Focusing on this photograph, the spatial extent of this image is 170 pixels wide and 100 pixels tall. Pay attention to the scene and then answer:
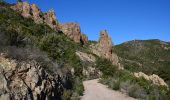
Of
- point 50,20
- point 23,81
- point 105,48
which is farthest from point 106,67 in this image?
point 50,20

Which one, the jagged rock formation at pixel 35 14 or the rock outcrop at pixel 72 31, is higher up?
the jagged rock formation at pixel 35 14

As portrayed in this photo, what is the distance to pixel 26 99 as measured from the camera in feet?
41.3

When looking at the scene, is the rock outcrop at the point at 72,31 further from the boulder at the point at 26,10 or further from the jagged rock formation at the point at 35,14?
the boulder at the point at 26,10

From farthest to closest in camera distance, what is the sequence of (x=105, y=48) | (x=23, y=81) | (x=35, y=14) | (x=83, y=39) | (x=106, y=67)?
1. (x=83, y=39)
2. (x=35, y=14)
3. (x=105, y=48)
4. (x=106, y=67)
5. (x=23, y=81)

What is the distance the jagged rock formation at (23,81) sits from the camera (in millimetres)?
11914

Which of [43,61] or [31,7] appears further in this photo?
[31,7]

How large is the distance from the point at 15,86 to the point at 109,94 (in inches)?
430

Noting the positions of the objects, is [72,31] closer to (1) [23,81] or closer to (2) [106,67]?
(2) [106,67]

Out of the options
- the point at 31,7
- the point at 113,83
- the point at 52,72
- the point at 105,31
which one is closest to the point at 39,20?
the point at 31,7

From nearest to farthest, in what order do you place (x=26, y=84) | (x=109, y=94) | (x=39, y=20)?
(x=26, y=84) < (x=109, y=94) < (x=39, y=20)

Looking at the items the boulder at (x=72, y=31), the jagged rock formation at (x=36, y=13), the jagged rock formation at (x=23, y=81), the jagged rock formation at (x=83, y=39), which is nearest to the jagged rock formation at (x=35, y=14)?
the jagged rock formation at (x=36, y=13)

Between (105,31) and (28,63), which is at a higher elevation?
(105,31)

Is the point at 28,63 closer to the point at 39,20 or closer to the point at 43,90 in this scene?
the point at 43,90

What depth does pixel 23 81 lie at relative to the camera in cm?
1309
